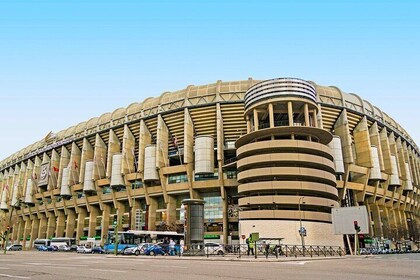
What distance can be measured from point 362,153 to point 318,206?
24490 millimetres

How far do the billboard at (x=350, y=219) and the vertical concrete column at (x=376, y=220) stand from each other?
43.5m

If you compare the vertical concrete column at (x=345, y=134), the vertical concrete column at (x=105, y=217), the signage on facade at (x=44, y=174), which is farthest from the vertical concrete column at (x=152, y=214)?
the vertical concrete column at (x=345, y=134)

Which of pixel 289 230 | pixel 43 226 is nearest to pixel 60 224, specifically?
pixel 43 226

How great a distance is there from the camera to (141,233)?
47.0 metres

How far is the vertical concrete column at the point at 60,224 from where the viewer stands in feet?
282

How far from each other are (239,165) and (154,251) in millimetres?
24462

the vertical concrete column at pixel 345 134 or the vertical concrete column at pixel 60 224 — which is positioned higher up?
the vertical concrete column at pixel 345 134

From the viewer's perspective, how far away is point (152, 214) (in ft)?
225

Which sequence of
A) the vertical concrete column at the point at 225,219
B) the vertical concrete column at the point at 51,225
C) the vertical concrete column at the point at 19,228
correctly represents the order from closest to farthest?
the vertical concrete column at the point at 225,219, the vertical concrete column at the point at 51,225, the vertical concrete column at the point at 19,228

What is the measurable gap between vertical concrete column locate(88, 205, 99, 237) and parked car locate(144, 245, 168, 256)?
141ft

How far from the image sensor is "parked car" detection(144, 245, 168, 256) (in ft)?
129

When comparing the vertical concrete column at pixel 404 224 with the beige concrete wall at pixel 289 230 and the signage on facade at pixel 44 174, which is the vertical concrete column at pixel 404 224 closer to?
the beige concrete wall at pixel 289 230

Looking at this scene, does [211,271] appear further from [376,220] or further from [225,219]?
[376,220]

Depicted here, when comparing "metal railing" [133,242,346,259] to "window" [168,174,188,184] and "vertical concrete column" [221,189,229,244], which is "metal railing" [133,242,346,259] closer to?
"vertical concrete column" [221,189,229,244]
